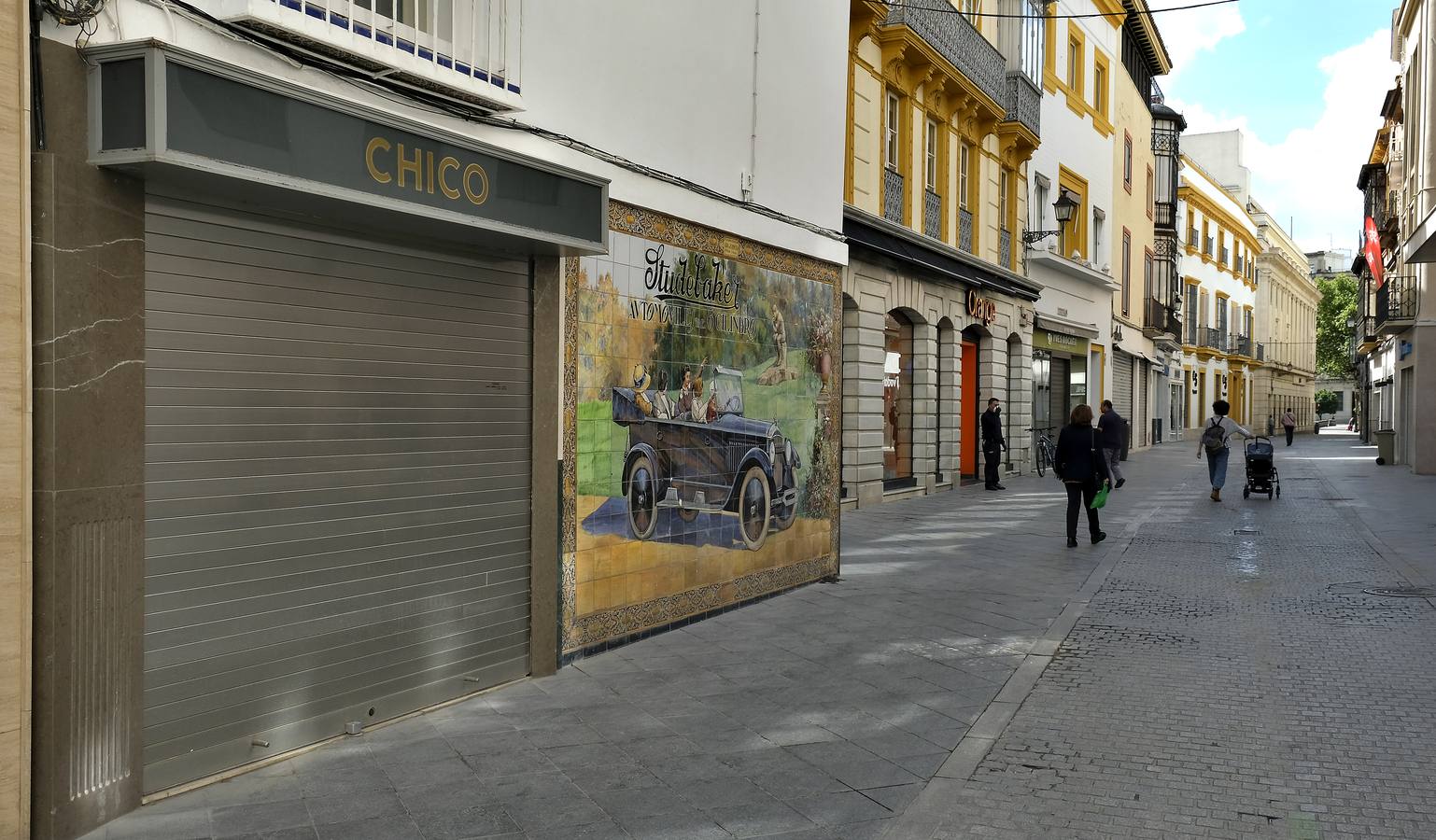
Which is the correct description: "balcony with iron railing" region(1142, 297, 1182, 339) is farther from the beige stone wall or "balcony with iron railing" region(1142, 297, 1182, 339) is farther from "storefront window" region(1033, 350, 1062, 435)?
the beige stone wall

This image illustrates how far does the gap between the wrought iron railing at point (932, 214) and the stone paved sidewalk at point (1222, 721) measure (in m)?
9.18

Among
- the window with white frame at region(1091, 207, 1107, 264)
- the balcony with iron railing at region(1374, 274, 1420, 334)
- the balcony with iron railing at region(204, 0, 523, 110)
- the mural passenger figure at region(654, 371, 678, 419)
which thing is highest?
the window with white frame at region(1091, 207, 1107, 264)

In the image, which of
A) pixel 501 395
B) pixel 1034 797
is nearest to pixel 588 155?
pixel 501 395

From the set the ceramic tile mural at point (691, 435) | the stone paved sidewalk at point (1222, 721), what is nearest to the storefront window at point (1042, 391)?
the stone paved sidewalk at point (1222, 721)

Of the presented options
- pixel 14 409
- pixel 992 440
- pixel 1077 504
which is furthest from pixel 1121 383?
pixel 14 409

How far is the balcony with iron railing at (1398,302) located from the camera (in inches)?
1111

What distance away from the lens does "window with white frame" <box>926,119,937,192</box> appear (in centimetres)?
1944

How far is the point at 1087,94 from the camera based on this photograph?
29172mm

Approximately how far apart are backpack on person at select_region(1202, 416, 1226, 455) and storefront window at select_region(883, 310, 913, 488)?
4836mm

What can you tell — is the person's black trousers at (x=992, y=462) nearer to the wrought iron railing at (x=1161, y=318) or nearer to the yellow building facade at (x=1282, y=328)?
the wrought iron railing at (x=1161, y=318)

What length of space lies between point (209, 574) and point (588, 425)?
2.81 meters

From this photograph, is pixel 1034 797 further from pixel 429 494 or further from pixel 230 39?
pixel 230 39

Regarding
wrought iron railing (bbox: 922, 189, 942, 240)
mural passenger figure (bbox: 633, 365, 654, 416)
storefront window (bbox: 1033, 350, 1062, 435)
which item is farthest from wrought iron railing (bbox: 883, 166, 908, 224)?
mural passenger figure (bbox: 633, 365, 654, 416)

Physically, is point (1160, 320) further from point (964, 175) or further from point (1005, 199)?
point (964, 175)
